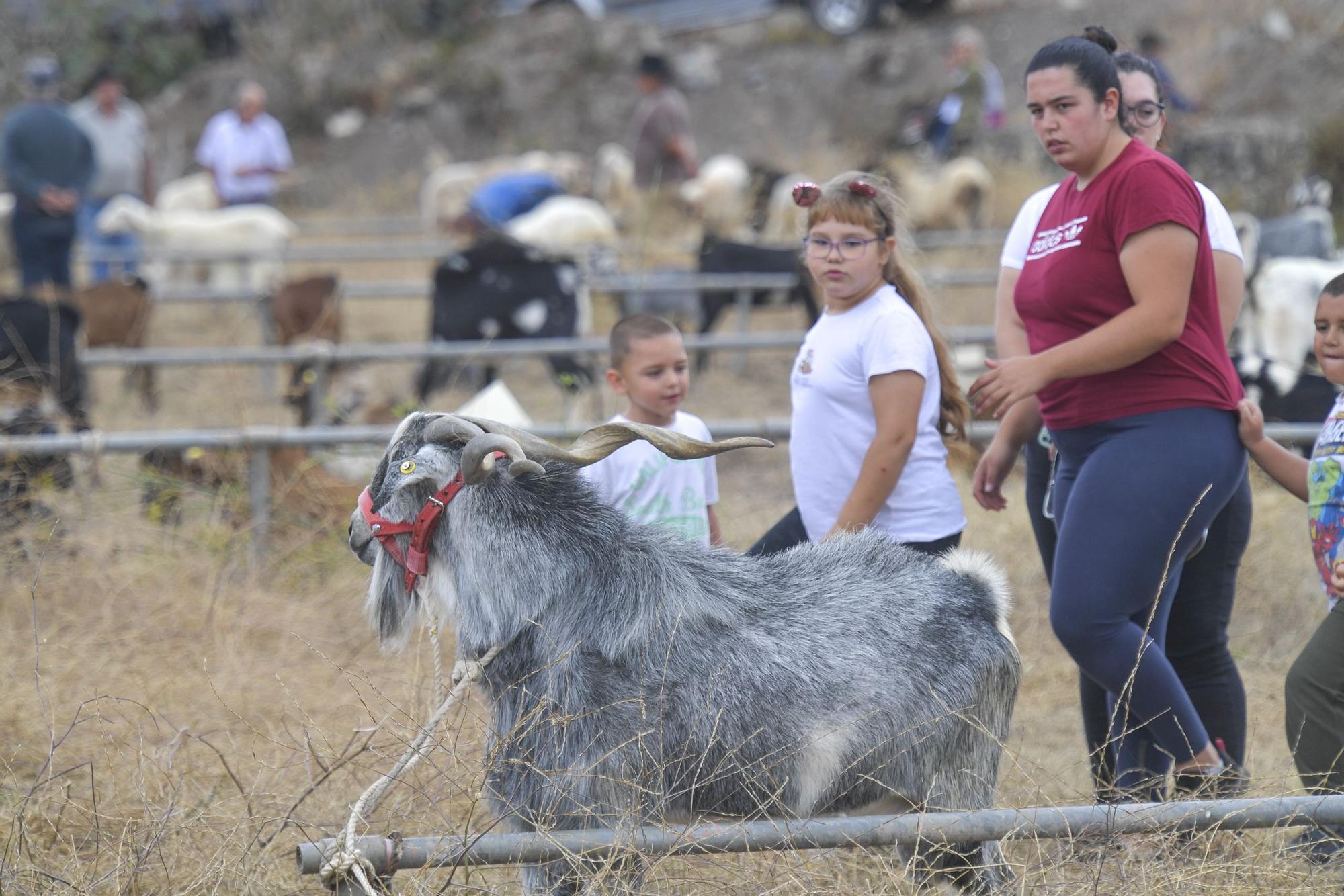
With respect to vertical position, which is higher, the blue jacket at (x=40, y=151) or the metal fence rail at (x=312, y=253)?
the blue jacket at (x=40, y=151)

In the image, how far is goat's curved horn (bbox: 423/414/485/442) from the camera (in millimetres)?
2770

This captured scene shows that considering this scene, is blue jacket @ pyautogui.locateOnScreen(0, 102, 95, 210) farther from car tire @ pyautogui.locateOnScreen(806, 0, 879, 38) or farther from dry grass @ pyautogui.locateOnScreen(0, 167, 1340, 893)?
car tire @ pyautogui.locateOnScreen(806, 0, 879, 38)

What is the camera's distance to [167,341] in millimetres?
11836

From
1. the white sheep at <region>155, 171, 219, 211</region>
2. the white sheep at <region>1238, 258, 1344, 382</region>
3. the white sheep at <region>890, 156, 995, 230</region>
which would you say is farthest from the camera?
the white sheep at <region>155, 171, 219, 211</region>

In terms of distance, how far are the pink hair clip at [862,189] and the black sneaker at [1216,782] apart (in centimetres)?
159

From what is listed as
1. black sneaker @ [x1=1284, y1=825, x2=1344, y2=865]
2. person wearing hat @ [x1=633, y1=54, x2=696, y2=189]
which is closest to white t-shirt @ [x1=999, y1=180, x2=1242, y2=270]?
black sneaker @ [x1=1284, y1=825, x2=1344, y2=865]

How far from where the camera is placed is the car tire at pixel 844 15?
2292cm

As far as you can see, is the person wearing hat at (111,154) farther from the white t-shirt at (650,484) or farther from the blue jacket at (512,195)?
the white t-shirt at (650,484)

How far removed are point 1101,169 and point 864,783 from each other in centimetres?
146

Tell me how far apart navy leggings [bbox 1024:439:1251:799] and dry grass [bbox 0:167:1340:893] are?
13 centimetres

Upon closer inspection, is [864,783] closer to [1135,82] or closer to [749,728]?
[749,728]

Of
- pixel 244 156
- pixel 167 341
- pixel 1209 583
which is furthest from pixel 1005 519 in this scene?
pixel 244 156

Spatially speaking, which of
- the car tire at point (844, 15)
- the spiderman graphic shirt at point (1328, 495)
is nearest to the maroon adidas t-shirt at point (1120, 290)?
the spiderman graphic shirt at point (1328, 495)

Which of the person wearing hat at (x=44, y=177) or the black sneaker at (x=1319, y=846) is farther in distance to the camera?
the person wearing hat at (x=44, y=177)
